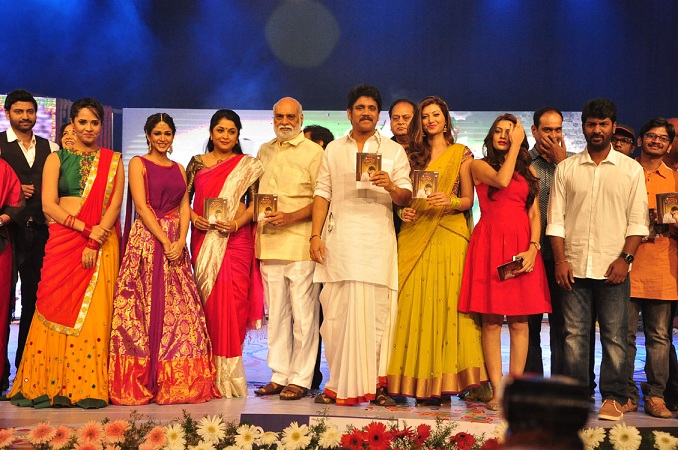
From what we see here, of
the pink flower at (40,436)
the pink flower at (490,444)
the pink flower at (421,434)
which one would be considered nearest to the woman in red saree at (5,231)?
the pink flower at (40,436)

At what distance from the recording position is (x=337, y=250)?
506cm

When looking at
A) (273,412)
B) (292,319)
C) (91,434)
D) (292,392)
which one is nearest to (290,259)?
(292,319)

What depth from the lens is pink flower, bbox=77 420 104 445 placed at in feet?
11.3

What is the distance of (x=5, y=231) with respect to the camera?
5234 millimetres

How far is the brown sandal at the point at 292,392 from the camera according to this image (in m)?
5.15

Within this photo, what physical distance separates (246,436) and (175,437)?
0.30 meters

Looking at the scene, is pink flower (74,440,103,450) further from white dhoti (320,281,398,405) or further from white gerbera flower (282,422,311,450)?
white dhoti (320,281,398,405)

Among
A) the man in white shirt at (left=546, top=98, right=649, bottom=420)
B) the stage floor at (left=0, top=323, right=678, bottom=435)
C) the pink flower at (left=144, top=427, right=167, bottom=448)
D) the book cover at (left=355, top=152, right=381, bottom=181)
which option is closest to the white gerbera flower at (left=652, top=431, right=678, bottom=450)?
the stage floor at (left=0, top=323, right=678, bottom=435)

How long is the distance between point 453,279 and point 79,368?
90.6 inches

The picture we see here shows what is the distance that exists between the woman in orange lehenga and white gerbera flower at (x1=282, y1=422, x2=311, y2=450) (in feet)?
5.39

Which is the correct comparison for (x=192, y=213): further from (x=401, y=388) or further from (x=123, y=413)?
(x=401, y=388)

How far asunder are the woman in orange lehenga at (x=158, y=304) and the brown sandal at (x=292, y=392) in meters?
0.45

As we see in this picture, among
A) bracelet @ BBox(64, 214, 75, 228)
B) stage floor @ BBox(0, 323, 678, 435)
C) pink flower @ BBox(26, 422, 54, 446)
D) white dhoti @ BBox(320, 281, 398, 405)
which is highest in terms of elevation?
bracelet @ BBox(64, 214, 75, 228)

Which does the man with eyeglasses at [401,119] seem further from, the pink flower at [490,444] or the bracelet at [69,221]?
the pink flower at [490,444]
